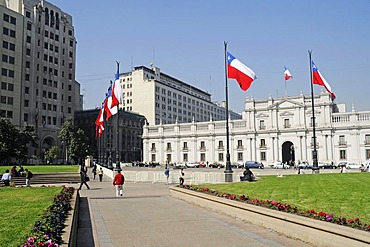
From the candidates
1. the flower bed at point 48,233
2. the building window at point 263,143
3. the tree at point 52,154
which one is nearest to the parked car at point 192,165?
the building window at point 263,143

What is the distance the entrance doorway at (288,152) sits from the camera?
3120 inches

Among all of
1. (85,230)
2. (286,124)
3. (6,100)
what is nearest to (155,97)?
(286,124)

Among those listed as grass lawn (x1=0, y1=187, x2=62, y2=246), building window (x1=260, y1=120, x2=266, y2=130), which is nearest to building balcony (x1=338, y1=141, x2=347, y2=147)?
building window (x1=260, y1=120, x2=266, y2=130)

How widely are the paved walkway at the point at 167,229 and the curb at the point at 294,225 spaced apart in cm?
24

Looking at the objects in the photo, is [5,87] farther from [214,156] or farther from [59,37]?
[214,156]

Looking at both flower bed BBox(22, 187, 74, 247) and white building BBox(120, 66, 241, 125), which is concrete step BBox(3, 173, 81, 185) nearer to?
flower bed BBox(22, 187, 74, 247)

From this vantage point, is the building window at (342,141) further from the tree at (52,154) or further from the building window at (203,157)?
the tree at (52,154)

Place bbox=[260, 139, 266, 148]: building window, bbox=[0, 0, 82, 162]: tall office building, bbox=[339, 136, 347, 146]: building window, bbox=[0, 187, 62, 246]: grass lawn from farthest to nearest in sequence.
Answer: bbox=[260, 139, 266, 148]: building window < bbox=[0, 0, 82, 162]: tall office building < bbox=[339, 136, 347, 146]: building window < bbox=[0, 187, 62, 246]: grass lawn

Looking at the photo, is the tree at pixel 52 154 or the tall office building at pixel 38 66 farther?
the tall office building at pixel 38 66

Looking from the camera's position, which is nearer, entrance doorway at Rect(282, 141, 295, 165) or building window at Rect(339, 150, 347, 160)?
building window at Rect(339, 150, 347, 160)

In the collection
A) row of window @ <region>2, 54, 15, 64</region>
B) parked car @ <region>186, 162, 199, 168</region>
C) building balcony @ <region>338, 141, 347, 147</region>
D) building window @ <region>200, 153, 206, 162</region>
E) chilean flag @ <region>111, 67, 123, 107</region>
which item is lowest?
parked car @ <region>186, 162, 199, 168</region>

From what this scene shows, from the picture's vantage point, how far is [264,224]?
10578 millimetres

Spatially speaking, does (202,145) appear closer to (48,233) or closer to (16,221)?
(16,221)

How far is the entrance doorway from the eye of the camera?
79.2m
